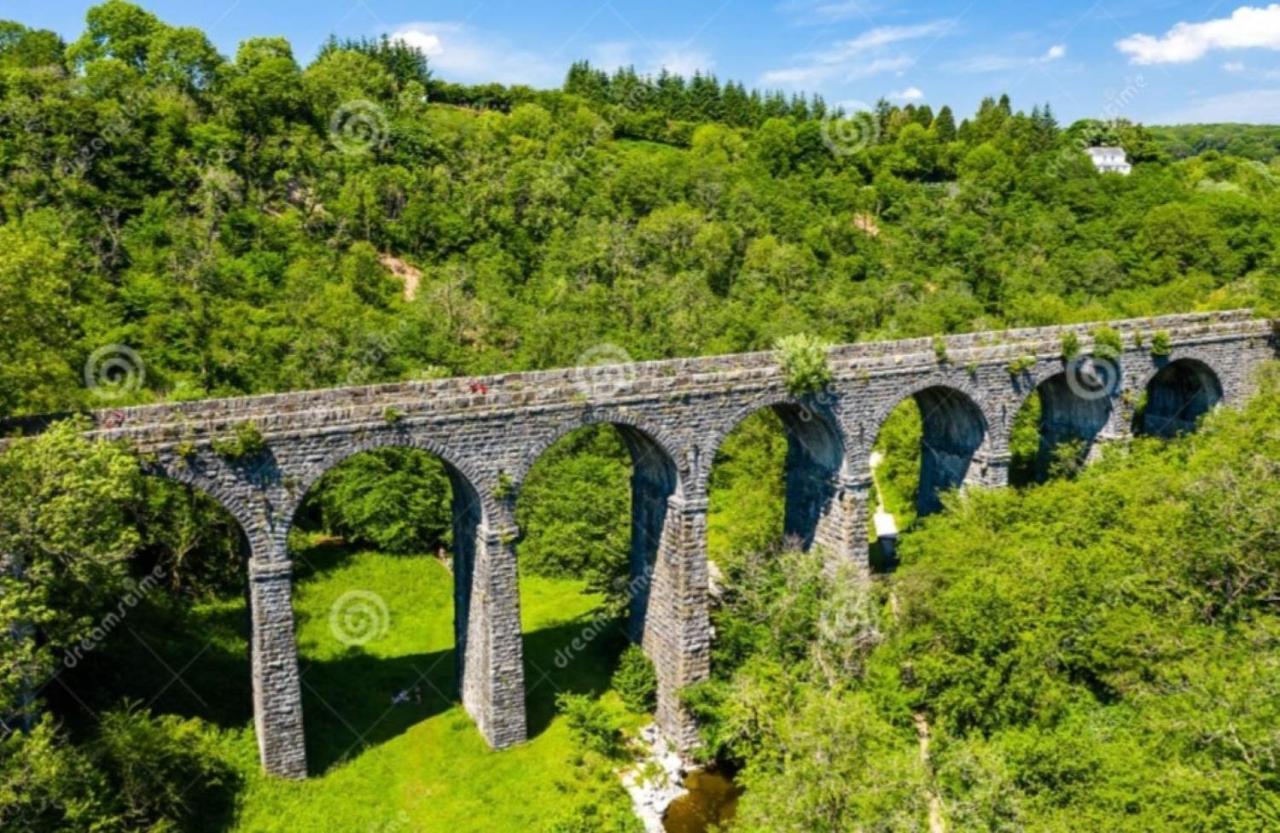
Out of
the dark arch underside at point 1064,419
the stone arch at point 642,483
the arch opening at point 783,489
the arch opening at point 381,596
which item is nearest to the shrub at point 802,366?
the arch opening at point 783,489

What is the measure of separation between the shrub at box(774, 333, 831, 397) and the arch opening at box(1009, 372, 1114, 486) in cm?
1434

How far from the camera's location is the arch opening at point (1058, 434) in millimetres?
41000

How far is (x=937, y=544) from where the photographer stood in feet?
111

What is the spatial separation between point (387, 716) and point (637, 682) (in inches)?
336

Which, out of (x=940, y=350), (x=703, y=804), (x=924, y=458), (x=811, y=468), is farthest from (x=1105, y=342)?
(x=703, y=804)

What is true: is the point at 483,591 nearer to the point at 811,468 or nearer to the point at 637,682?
the point at 637,682

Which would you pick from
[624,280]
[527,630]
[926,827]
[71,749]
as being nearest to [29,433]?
[71,749]

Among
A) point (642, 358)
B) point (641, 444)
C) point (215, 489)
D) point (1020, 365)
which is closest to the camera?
point (215, 489)

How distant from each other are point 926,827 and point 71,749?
20379 mm

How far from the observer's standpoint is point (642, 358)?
59188 mm

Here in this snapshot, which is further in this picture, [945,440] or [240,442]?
[945,440]

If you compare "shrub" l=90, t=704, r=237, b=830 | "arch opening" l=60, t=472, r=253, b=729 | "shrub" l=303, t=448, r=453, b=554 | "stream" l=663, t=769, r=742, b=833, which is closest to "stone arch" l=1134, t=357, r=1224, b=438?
"stream" l=663, t=769, r=742, b=833

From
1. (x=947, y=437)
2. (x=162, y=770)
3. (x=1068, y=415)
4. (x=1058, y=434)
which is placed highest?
(x=1068, y=415)

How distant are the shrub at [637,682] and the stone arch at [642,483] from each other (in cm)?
102
